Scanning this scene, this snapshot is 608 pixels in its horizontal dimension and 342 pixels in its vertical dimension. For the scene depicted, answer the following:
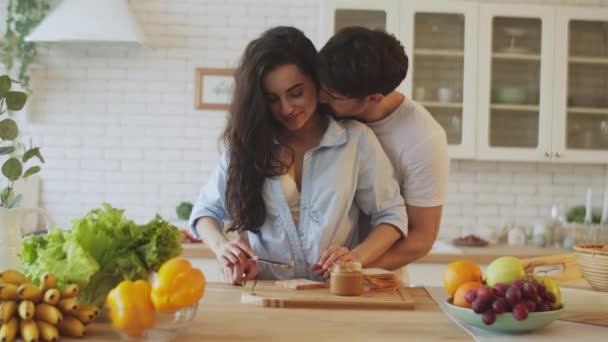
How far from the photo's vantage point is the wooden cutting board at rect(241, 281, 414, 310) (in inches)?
72.3

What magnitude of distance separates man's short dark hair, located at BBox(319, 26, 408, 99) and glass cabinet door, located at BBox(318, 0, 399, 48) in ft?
6.82

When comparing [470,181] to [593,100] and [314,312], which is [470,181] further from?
[314,312]

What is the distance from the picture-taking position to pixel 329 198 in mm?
2254

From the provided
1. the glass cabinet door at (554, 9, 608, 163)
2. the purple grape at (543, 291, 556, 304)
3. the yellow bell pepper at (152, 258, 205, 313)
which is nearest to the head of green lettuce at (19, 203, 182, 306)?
the yellow bell pepper at (152, 258, 205, 313)

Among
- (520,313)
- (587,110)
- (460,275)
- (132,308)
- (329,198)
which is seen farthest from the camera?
(587,110)

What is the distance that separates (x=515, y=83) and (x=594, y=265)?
9.25ft

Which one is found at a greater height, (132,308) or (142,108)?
(142,108)

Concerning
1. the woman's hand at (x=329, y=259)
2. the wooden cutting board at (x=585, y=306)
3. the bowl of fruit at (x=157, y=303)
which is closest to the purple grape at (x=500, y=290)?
the wooden cutting board at (x=585, y=306)

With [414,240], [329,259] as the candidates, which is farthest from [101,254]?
[414,240]

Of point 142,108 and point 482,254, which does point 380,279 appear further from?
point 142,108

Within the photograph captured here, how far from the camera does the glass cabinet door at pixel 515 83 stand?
4367mm

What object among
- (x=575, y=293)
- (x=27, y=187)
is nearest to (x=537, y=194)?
(x=575, y=293)

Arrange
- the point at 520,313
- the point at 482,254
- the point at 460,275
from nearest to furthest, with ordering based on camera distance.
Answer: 1. the point at 520,313
2. the point at 460,275
3. the point at 482,254

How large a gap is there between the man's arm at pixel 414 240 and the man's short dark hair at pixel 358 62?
20.2 inches
